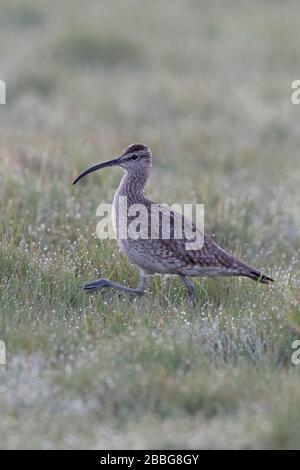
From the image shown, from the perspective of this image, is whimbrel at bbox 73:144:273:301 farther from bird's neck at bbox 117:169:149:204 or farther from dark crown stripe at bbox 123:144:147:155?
dark crown stripe at bbox 123:144:147:155

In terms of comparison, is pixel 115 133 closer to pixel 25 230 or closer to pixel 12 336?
pixel 25 230

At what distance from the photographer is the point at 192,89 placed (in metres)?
15.3

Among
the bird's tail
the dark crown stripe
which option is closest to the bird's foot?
the bird's tail

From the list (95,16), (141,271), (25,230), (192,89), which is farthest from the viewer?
(95,16)

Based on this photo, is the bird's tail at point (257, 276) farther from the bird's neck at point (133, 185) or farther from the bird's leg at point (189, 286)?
the bird's neck at point (133, 185)

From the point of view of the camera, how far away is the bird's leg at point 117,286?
6.94 m

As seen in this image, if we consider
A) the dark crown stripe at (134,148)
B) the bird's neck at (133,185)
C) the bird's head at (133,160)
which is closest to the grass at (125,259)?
the bird's neck at (133,185)

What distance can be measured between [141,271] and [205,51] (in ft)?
38.3

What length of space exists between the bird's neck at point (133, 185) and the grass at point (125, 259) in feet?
1.69

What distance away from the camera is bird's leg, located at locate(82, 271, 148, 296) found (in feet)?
22.8

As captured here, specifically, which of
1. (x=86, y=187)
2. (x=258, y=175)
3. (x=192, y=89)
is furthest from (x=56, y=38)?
(x=86, y=187)

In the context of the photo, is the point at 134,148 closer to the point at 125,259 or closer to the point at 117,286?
the point at 125,259

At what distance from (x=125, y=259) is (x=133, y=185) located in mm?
601

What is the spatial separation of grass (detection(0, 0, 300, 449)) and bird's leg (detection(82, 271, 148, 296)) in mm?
70
